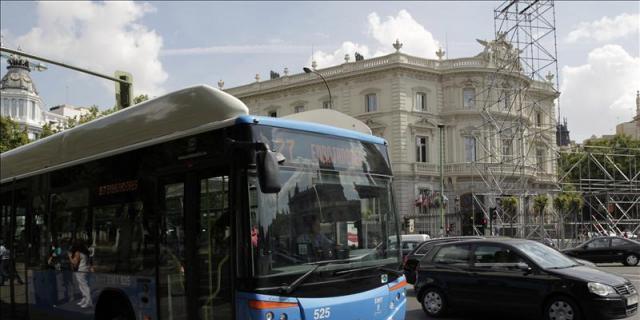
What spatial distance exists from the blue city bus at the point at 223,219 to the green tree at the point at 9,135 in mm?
32135

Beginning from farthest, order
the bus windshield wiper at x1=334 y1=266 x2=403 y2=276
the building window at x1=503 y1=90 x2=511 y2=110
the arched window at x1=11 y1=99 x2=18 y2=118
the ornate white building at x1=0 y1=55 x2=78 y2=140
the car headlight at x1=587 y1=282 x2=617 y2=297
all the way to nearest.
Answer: the arched window at x1=11 y1=99 x2=18 y2=118 → the ornate white building at x1=0 y1=55 x2=78 y2=140 → the building window at x1=503 y1=90 x2=511 y2=110 → the car headlight at x1=587 y1=282 x2=617 y2=297 → the bus windshield wiper at x1=334 y1=266 x2=403 y2=276

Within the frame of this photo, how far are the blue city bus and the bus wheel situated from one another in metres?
0.02

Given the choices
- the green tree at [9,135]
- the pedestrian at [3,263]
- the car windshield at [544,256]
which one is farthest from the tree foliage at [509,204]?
the pedestrian at [3,263]

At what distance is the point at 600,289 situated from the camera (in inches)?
382

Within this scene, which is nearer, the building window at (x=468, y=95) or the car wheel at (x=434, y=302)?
the car wheel at (x=434, y=302)

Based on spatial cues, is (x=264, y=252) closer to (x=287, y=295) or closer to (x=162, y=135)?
(x=287, y=295)

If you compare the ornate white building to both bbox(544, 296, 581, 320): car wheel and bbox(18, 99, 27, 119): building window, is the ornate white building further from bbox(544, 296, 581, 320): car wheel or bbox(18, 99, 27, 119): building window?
bbox(544, 296, 581, 320): car wheel

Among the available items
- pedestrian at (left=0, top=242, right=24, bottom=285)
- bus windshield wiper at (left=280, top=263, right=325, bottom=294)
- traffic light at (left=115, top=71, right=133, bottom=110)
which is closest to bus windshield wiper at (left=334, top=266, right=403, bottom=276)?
bus windshield wiper at (left=280, top=263, right=325, bottom=294)

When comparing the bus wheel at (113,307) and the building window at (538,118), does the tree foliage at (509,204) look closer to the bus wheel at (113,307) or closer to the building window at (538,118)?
the building window at (538,118)

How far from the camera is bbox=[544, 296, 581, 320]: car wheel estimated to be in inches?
A: 384

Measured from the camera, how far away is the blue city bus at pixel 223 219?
19.9 ft

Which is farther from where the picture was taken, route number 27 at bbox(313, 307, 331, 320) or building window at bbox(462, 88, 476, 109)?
building window at bbox(462, 88, 476, 109)

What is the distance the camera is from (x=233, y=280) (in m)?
6.06

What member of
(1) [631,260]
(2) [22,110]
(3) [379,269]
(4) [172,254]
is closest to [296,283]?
(3) [379,269]
